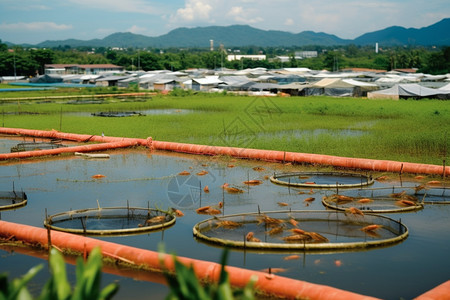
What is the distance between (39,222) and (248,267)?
12.2ft

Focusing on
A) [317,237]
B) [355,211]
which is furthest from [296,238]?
[355,211]

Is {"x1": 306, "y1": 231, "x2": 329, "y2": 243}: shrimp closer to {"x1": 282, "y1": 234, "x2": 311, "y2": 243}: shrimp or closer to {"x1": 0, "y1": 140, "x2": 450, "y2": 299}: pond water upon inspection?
{"x1": 282, "y1": 234, "x2": 311, "y2": 243}: shrimp

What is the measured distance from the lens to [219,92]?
144 ft

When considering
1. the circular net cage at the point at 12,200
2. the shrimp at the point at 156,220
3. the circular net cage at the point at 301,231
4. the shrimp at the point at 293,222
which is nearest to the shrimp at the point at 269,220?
the circular net cage at the point at 301,231

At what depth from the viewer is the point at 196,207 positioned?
10188 mm

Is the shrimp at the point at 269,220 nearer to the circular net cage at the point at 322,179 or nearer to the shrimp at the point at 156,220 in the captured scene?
the shrimp at the point at 156,220

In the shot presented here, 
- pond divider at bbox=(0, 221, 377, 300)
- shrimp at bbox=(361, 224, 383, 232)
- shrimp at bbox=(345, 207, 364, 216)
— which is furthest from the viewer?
shrimp at bbox=(345, 207, 364, 216)

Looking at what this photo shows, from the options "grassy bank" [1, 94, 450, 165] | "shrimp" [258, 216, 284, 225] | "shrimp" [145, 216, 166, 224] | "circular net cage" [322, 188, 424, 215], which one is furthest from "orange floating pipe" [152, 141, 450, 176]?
"shrimp" [145, 216, 166, 224]

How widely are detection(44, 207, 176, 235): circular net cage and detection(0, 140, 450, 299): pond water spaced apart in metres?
0.15

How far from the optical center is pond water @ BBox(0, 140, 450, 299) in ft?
22.8

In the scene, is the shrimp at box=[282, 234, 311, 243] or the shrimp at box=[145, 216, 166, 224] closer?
the shrimp at box=[282, 234, 311, 243]

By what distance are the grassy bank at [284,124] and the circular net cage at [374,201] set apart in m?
3.31

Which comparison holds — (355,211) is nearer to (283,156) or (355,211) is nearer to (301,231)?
(301,231)

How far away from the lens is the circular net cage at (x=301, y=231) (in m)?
7.93
